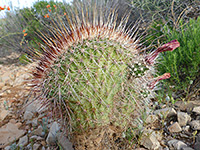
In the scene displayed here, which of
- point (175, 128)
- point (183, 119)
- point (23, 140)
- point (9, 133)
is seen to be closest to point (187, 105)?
point (183, 119)

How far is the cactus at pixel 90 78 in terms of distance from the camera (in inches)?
49.9

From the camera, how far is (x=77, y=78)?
125 centimetres

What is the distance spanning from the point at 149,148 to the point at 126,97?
27.0 inches

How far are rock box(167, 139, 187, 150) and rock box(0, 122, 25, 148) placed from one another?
1695 mm

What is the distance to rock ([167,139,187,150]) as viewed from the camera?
64.2 inches

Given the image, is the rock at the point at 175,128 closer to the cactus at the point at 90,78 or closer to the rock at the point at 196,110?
the rock at the point at 196,110

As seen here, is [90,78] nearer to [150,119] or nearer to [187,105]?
[150,119]

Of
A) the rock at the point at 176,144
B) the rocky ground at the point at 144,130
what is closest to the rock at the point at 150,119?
the rocky ground at the point at 144,130

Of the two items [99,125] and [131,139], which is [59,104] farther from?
[131,139]

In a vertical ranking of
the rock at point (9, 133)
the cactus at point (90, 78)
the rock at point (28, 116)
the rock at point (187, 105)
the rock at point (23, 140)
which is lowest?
the rock at point (187, 105)

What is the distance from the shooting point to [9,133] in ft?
6.77

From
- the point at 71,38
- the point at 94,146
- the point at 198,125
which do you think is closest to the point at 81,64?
the point at 71,38

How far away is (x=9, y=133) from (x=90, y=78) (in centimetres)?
147

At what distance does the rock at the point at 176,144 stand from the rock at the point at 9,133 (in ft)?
5.56
